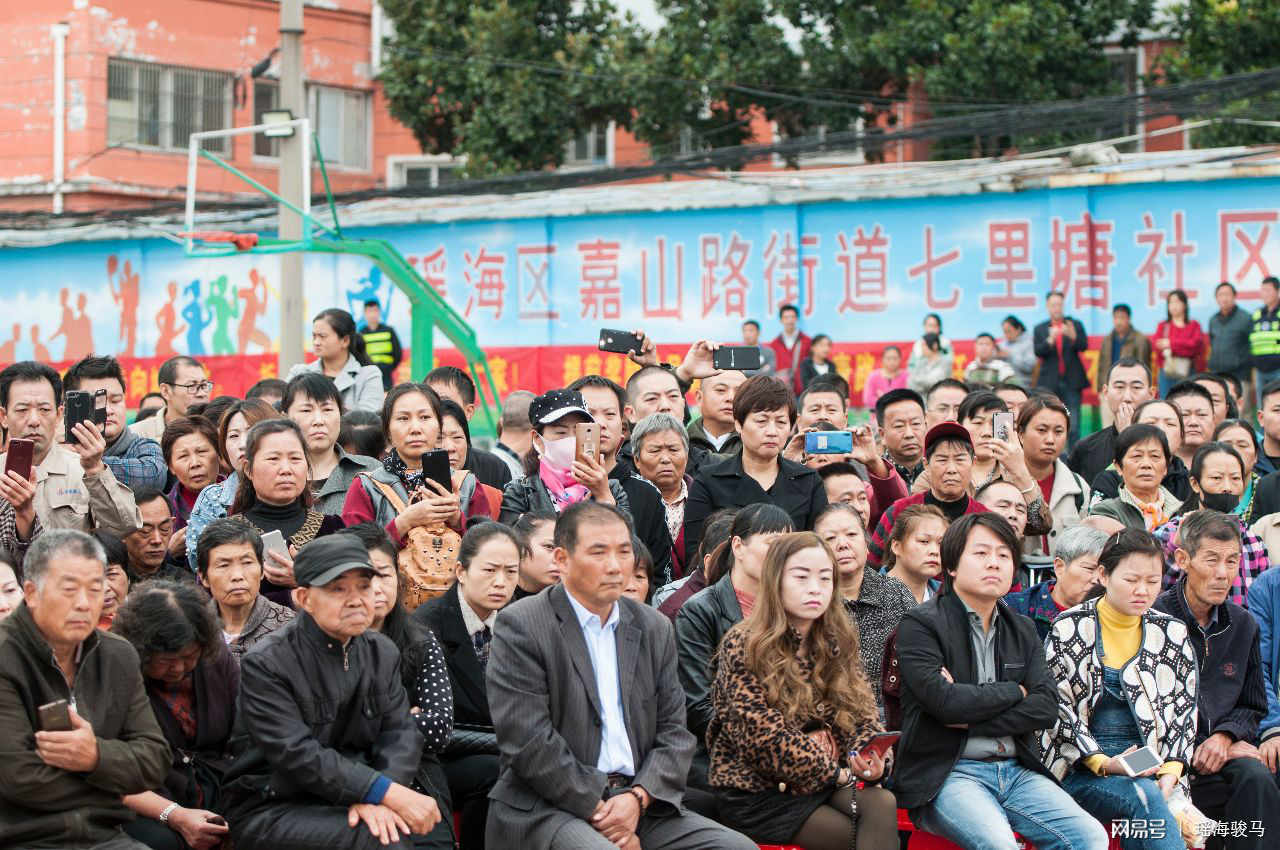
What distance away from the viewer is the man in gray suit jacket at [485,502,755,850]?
5059mm

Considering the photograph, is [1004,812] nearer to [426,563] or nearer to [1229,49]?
[426,563]

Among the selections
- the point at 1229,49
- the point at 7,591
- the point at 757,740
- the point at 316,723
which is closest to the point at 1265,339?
the point at 1229,49

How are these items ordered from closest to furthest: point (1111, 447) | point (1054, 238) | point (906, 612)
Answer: point (906, 612), point (1111, 447), point (1054, 238)

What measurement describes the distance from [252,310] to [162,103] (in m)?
5.85

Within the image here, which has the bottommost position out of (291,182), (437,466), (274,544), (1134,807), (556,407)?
(1134,807)

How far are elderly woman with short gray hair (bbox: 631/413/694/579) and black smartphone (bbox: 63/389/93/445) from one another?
2494 millimetres

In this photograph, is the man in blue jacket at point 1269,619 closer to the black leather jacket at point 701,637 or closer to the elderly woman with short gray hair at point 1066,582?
the elderly woman with short gray hair at point 1066,582

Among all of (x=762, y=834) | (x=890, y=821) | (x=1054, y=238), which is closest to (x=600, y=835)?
(x=762, y=834)

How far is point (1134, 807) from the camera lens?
5.75m

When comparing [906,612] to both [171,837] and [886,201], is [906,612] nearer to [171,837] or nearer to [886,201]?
[171,837]

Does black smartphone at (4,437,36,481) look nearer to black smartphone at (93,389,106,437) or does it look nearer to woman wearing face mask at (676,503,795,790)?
black smartphone at (93,389,106,437)

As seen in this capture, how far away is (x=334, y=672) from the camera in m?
5.06

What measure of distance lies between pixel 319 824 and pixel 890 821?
196 centimetres

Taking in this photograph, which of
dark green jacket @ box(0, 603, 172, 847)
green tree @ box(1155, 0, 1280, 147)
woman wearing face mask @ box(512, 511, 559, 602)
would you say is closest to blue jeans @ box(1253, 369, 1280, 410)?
green tree @ box(1155, 0, 1280, 147)
